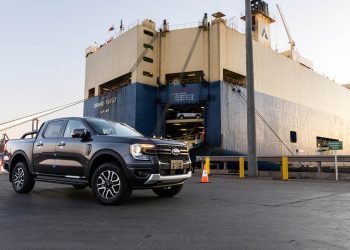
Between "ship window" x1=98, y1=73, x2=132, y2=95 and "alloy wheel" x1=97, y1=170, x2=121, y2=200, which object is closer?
"alloy wheel" x1=97, y1=170, x2=121, y2=200

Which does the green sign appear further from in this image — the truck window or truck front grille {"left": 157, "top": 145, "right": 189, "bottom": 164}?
the truck window

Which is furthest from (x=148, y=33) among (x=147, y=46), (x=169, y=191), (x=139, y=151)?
(x=139, y=151)

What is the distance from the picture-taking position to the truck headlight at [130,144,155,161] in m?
6.05

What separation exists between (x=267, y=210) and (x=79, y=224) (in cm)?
317

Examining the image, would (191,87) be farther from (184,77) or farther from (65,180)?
(65,180)

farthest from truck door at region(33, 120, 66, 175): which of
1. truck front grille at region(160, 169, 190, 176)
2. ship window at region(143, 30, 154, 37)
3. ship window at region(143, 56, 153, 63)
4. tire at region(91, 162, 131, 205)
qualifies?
ship window at region(143, 30, 154, 37)

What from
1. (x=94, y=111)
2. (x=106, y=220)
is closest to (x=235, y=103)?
(x=94, y=111)

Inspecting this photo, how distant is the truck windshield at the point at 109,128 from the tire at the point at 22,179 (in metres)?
2.22

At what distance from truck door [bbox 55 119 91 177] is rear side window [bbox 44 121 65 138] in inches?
9.1

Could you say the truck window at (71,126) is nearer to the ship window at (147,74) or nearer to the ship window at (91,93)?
the ship window at (147,74)

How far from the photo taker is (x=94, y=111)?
37.3 meters

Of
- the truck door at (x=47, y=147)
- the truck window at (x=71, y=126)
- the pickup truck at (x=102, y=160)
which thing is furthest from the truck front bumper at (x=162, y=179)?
the truck door at (x=47, y=147)

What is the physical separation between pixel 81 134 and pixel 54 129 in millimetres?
1426

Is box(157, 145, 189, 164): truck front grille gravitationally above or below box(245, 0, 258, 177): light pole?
below
